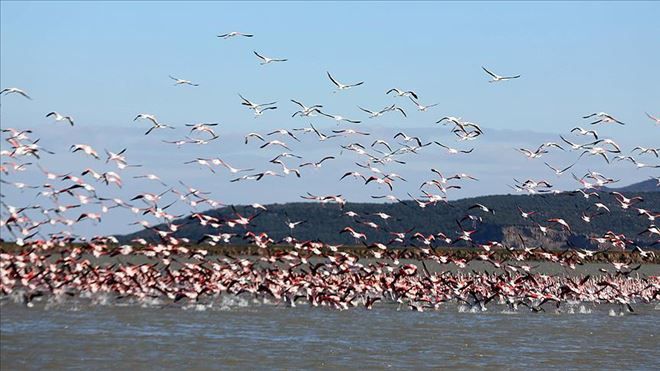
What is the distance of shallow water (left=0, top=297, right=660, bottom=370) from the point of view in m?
29.5

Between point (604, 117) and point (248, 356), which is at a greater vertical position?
point (604, 117)

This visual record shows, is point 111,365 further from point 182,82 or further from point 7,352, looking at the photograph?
point 182,82

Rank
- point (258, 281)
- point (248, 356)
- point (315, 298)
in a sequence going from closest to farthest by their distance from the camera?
point (248, 356)
point (315, 298)
point (258, 281)

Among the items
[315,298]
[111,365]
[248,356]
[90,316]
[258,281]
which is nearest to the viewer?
[111,365]

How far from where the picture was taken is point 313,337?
34125 millimetres

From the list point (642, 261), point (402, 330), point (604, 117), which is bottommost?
point (642, 261)

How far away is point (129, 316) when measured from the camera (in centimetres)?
3909

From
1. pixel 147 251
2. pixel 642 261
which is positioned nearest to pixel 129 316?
pixel 147 251

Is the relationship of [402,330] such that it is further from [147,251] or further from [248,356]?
[147,251]

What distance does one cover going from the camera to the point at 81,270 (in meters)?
45.3

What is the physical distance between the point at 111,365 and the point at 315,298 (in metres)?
16.2

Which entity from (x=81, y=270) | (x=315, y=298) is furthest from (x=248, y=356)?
(x=81, y=270)

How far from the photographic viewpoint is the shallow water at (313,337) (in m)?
29.5

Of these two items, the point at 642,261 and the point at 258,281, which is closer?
the point at 258,281
